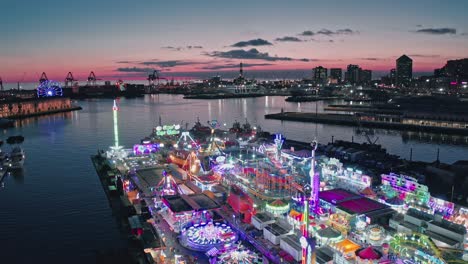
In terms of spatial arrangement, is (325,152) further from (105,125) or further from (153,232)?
(105,125)

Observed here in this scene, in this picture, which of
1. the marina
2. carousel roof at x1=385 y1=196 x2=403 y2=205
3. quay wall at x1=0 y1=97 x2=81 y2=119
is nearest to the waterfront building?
quay wall at x1=0 y1=97 x2=81 y2=119

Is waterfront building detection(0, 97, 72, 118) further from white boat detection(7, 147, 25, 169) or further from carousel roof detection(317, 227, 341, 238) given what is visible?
carousel roof detection(317, 227, 341, 238)

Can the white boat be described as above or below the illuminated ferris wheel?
below

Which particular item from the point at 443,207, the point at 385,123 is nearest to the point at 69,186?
the point at 443,207

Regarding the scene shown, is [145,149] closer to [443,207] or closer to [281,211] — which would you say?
[281,211]

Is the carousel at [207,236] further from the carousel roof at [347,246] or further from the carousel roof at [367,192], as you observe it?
the carousel roof at [367,192]

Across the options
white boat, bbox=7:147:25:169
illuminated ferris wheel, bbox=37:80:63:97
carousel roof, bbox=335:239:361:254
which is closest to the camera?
carousel roof, bbox=335:239:361:254
